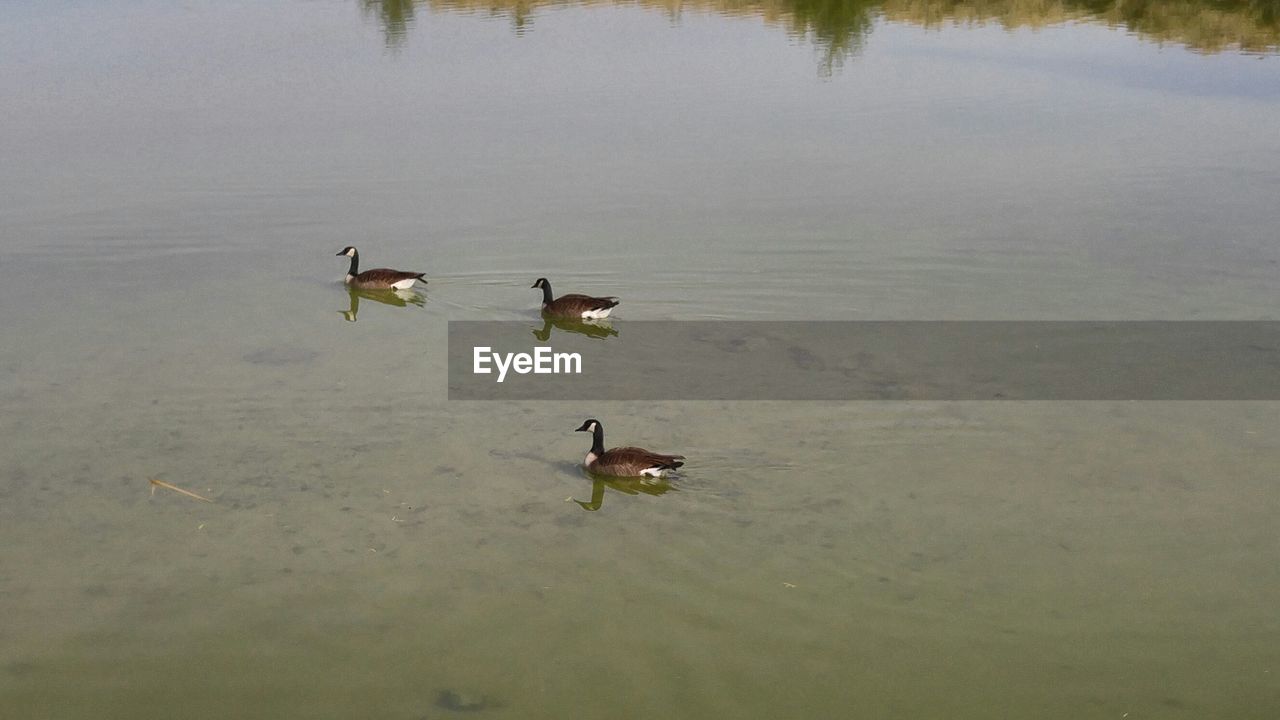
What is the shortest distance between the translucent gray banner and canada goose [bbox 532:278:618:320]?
197mm

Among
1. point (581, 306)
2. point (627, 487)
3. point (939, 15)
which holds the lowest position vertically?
point (627, 487)

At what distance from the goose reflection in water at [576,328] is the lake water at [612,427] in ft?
2.35

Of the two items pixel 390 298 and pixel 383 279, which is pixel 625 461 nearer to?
pixel 383 279

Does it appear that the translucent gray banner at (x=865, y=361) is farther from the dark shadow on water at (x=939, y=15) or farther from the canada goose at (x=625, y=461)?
the dark shadow on water at (x=939, y=15)

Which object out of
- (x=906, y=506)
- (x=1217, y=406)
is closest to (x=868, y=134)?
(x=1217, y=406)

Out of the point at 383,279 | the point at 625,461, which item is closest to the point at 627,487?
the point at 625,461

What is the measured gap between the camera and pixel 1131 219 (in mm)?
20938

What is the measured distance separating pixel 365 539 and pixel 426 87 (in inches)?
831

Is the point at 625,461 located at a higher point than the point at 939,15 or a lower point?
lower

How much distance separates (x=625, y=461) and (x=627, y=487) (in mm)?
310

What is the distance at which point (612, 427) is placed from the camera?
14.1 meters

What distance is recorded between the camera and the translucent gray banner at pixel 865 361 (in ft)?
48.5

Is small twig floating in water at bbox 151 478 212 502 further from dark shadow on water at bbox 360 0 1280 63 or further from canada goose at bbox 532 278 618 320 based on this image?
dark shadow on water at bbox 360 0 1280 63

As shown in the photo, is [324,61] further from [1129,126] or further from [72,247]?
[1129,126]
